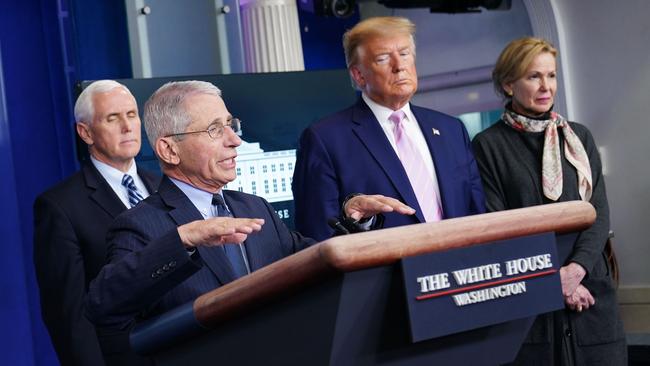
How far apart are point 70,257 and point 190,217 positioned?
46.3 inches

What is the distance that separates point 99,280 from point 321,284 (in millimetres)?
617

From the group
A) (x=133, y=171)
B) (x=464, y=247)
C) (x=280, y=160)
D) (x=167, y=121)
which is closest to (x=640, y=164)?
(x=280, y=160)

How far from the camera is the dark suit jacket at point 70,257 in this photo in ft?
9.79

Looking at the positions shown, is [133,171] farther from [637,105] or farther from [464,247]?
[637,105]

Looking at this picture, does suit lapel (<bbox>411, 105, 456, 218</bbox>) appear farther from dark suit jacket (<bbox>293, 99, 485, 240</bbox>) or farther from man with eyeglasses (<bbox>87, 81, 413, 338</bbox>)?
man with eyeglasses (<bbox>87, 81, 413, 338</bbox>)

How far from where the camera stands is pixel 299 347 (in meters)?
1.36

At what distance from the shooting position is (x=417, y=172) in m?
2.65

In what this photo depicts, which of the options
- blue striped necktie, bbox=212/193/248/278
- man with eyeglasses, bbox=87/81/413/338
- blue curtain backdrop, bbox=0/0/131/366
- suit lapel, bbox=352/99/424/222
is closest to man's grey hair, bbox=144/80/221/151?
man with eyeglasses, bbox=87/81/413/338

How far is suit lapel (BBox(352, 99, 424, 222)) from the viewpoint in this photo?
2578mm

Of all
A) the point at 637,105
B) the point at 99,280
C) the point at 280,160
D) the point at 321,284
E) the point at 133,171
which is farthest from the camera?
the point at 637,105

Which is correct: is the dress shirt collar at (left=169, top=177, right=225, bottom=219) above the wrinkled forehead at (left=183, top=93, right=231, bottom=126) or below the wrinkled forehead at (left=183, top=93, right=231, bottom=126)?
below

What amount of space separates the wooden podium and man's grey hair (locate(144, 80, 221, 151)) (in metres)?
0.58

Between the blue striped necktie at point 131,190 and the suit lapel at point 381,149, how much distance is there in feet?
2.72

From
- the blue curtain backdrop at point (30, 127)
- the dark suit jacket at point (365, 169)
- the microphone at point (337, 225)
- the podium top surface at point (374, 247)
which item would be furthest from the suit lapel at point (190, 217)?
the blue curtain backdrop at point (30, 127)
